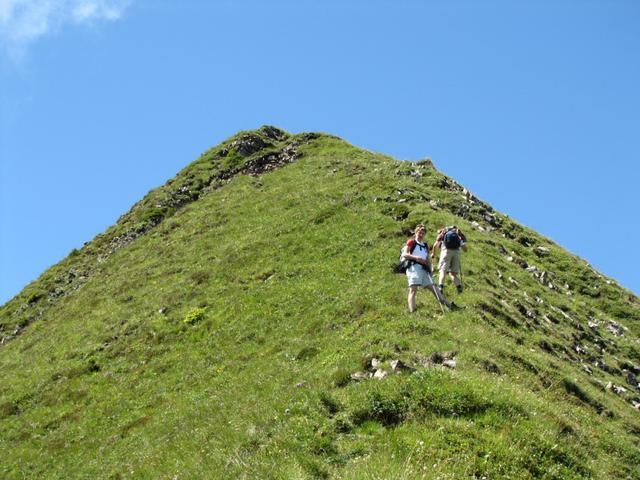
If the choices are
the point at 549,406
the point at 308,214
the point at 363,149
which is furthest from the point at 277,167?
the point at 549,406

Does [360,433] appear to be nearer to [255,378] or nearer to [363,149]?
[255,378]

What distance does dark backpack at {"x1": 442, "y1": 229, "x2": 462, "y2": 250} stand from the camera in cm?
2480

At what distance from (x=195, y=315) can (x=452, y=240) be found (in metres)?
15.0

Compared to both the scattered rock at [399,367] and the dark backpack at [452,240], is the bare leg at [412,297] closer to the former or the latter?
the dark backpack at [452,240]

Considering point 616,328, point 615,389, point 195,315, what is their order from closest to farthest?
point 615,389 → point 195,315 → point 616,328

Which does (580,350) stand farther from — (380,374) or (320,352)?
(380,374)

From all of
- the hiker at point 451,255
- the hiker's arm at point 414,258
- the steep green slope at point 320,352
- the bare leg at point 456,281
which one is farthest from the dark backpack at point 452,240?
the hiker's arm at point 414,258

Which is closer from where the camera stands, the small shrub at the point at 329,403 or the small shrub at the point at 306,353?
the small shrub at the point at 329,403

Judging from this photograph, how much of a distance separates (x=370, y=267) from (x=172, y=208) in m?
36.0

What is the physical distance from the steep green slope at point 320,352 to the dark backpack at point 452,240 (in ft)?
7.04

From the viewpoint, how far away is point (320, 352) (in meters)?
21.6

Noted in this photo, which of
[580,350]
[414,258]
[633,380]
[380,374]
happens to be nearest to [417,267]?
[414,258]

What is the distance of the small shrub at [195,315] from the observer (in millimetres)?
31938

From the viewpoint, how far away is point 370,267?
97.4ft
